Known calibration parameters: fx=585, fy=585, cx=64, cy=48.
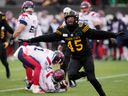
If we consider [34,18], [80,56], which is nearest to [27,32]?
[34,18]

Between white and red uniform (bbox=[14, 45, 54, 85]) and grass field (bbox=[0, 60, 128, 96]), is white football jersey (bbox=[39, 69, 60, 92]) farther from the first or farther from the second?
grass field (bbox=[0, 60, 128, 96])

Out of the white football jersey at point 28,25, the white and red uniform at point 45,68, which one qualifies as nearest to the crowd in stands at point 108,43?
the white football jersey at point 28,25

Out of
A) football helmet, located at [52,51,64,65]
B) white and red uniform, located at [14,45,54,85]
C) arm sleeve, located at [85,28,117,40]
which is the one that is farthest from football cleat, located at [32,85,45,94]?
arm sleeve, located at [85,28,117,40]

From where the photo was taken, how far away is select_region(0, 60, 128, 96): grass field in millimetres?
12484

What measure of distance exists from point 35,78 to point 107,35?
2.29m

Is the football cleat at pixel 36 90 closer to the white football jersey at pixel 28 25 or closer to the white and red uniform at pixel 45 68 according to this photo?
the white and red uniform at pixel 45 68

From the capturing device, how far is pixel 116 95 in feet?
39.5

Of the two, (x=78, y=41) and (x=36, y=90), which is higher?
(x=78, y=41)

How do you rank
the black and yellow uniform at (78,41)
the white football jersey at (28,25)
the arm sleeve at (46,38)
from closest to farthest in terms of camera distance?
the black and yellow uniform at (78,41), the arm sleeve at (46,38), the white football jersey at (28,25)

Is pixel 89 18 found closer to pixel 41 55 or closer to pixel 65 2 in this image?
pixel 41 55

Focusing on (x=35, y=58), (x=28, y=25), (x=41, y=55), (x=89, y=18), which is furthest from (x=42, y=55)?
(x=89, y=18)

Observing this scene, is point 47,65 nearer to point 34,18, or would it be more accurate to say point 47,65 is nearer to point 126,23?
point 34,18

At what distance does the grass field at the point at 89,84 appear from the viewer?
41.0 ft

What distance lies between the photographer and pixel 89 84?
14.1 m
